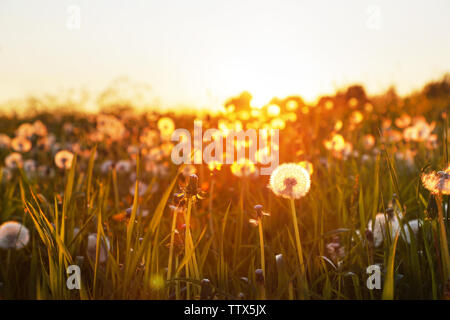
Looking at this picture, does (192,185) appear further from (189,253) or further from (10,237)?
(10,237)

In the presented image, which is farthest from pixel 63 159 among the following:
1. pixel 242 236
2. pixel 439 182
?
pixel 439 182

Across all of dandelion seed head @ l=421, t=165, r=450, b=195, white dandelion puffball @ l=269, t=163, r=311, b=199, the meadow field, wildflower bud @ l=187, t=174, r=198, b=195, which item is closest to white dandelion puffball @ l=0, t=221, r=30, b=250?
the meadow field

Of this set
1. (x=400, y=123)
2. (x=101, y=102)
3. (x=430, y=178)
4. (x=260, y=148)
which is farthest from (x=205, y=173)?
(x=101, y=102)

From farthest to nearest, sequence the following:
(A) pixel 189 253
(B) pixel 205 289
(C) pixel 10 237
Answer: (C) pixel 10 237, (A) pixel 189 253, (B) pixel 205 289

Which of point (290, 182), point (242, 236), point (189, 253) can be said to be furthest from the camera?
point (242, 236)

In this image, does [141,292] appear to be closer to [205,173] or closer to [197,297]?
[197,297]

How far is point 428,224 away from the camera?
1.68 m

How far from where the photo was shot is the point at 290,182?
59.7 inches

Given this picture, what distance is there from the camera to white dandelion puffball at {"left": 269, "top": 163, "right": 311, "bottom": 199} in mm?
1497

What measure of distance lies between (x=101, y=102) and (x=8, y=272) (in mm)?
6568

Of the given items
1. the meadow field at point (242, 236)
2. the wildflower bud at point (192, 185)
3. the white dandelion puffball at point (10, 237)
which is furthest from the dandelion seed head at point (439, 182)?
the white dandelion puffball at point (10, 237)

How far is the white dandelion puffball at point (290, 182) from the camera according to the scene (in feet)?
4.91
